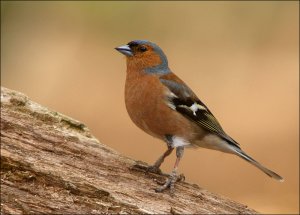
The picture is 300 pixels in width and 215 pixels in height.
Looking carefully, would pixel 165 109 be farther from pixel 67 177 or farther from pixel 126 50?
pixel 67 177

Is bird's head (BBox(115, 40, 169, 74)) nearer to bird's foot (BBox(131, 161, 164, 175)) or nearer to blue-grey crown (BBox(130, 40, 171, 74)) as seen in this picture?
blue-grey crown (BBox(130, 40, 171, 74))

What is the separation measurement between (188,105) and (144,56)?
0.81 meters

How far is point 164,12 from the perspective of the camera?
21406 mm

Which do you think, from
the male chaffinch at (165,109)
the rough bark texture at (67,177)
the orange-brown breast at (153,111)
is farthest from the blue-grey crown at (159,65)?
the rough bark texture at (67,177)

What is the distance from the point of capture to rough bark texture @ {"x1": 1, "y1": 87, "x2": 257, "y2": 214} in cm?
589

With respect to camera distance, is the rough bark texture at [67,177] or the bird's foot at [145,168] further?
the bird's foot at [145,168]

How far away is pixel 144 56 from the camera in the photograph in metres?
7.45

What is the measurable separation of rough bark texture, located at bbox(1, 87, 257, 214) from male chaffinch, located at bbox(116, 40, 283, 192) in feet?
1.14

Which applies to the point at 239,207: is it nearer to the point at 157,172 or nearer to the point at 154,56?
the point at 157,172

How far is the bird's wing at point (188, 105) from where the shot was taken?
7129 mm

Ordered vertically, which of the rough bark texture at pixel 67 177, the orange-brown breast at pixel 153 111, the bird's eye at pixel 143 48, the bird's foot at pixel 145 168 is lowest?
the rough bark texture at pixel 67 177

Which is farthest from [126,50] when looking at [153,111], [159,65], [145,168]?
[145,168]

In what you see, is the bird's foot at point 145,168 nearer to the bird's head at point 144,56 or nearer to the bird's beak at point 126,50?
the bird's head at point 144,56

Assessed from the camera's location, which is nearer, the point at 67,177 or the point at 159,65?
the point at 67,177
